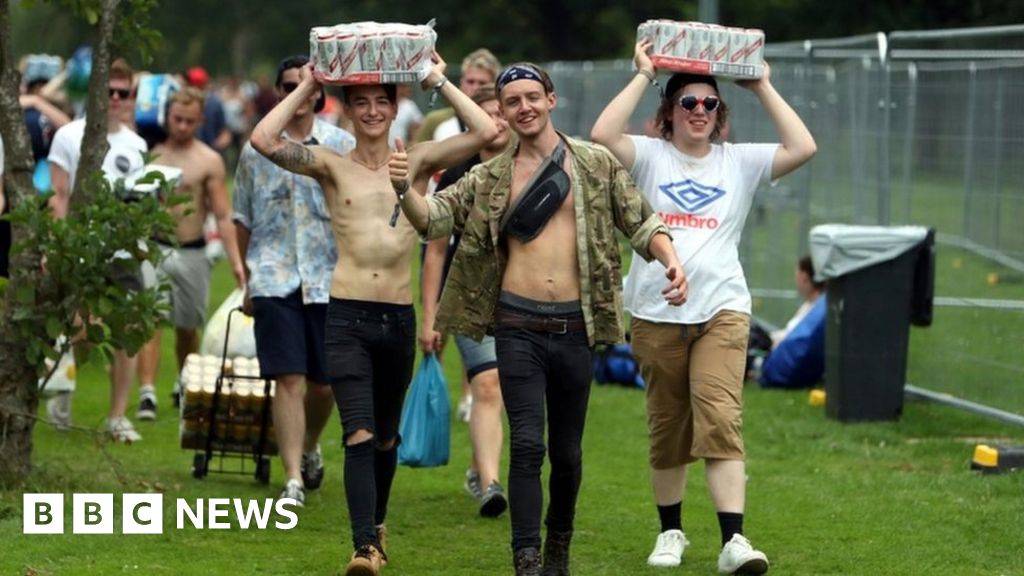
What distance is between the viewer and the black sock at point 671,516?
347 inches

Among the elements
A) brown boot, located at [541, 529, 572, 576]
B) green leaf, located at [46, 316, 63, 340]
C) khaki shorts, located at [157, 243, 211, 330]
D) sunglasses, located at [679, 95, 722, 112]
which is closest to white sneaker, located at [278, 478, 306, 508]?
green leaf, located at [46, 316, 63, 340]

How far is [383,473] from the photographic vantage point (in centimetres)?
890

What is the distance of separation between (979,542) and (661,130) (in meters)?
2.27

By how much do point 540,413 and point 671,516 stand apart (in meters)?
1.10

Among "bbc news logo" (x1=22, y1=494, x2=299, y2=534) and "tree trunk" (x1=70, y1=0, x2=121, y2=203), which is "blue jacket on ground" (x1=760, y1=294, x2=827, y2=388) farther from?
"tree trunk" (x1=70, y1=0, x2=121, y2=203)

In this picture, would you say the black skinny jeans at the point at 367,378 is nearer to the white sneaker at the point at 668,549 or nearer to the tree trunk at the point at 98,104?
the white sneaker at the point at 668,549

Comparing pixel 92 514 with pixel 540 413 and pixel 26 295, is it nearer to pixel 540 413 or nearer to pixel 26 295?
pixel 26 295

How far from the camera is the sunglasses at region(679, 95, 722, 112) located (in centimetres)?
850

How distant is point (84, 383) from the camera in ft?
49.8

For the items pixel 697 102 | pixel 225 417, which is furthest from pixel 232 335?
pixel 697 102

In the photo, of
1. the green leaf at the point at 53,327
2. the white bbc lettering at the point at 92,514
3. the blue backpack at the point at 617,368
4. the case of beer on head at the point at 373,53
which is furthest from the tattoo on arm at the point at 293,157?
the blue backpack at the point at 617,368

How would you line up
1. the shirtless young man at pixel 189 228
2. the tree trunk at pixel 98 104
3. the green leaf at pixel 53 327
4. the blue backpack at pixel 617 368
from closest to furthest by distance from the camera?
the green leaf at pixel 53 327, the tree trunk at pixel 98 104, the shirtless young man at pixel 189 228, the blue backpack at pixel 617 368

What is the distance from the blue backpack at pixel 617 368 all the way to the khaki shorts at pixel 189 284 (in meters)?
2.98

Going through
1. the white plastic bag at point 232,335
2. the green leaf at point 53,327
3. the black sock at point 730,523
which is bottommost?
the black sock at point 730,523
